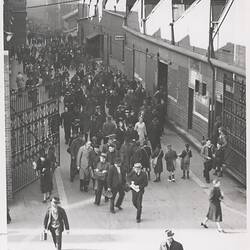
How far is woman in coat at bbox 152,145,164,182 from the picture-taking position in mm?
11480

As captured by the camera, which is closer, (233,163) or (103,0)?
(233,163)

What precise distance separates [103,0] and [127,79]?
2.69m

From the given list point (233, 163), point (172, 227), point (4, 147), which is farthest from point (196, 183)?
point (4, 147)

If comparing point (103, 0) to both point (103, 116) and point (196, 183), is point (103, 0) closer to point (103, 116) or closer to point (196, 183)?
point (103, 116)

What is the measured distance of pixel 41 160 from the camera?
1073 cm

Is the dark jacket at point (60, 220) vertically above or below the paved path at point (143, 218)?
above

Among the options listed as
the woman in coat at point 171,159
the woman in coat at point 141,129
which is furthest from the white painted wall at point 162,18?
the woman in coat at point 171,159

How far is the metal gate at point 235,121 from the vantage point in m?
10.6

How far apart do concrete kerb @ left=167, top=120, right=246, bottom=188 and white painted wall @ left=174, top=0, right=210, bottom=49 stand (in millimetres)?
1681

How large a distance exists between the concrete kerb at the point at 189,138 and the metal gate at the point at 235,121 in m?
0.07

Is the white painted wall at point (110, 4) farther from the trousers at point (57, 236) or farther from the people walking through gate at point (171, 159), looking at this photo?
the trousers at point (57, 236)

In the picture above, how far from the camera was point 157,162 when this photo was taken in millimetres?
11578

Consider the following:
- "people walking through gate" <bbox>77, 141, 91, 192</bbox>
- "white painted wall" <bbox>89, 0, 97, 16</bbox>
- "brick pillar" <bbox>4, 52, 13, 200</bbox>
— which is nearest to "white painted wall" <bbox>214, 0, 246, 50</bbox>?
"people walking through gate" <bbox>77, 141, 91, 192</bbox>

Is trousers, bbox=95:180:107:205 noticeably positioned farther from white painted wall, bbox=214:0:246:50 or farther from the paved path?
white painted wall, bbox=214:0:246:50
